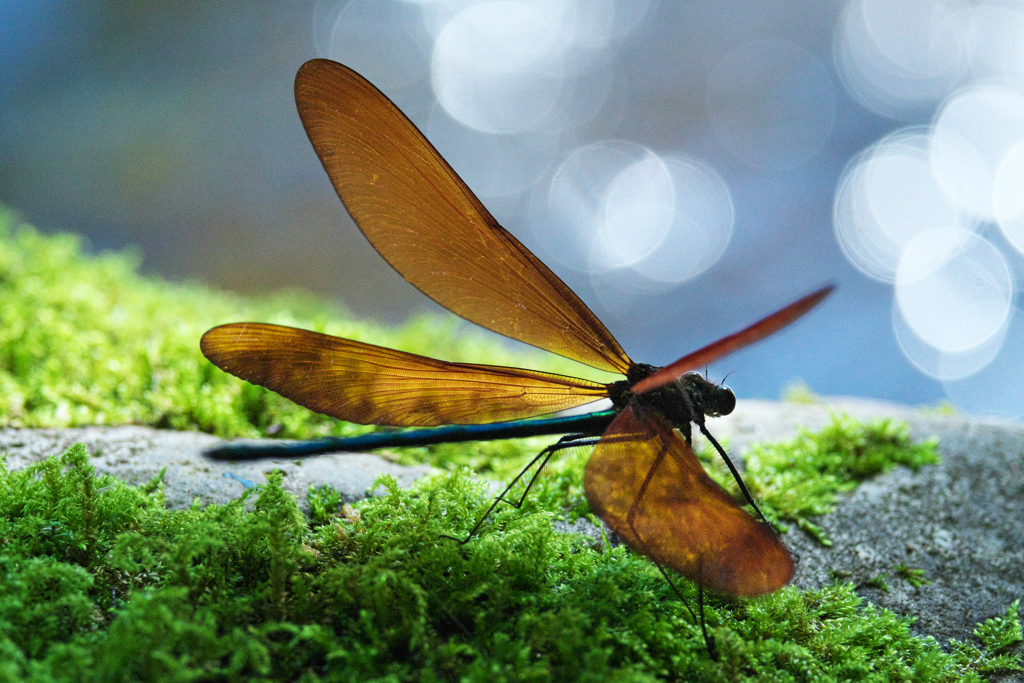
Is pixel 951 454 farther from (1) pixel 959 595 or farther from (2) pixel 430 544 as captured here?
(2) pixel 430 544

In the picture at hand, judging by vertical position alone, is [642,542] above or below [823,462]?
below

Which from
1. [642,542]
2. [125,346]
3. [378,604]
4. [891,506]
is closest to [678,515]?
[642,542]

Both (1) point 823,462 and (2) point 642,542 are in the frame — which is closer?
(2) point 642,542

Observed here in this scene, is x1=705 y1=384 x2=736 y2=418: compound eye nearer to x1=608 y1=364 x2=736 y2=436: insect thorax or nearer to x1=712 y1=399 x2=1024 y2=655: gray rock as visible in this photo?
x1=608 y1=364 x2=736 y2=436: insect thorax

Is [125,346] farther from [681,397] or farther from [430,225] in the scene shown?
[681,397]

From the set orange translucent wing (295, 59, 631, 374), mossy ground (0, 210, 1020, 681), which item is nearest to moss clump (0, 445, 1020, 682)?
mossy ground (0, 210, 1020, 681)

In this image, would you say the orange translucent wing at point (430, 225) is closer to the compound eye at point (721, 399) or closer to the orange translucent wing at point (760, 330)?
the compound eye at point (721, 399)

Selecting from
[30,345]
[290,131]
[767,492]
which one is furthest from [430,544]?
[290,131]
